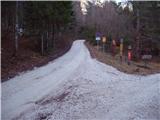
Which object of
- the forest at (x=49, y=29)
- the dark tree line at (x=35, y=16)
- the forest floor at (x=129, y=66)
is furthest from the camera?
the dark tree line at (x=35, y=16)

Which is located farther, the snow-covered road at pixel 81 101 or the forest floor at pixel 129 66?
the forest floor at pixel 129 66

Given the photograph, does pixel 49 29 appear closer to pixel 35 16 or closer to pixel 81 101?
pixel 35 16

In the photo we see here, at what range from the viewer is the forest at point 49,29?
30.0 m

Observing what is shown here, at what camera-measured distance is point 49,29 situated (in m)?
45.1

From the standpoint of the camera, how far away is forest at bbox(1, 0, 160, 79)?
2995 cm

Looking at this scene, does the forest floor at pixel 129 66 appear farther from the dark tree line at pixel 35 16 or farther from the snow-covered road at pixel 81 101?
the snow-covered road at pixel 81 101

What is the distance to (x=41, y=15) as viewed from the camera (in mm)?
34812

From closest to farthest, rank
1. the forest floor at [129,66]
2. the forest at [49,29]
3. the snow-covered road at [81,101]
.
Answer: the snow-covered road at [81,101]
the forest floor at [129,66]
the forest at [49,29]

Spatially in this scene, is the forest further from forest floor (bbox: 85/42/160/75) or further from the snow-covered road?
the snow-covered road

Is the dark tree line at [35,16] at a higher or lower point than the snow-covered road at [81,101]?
higher

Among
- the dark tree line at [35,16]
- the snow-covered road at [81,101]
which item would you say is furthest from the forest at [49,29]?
the snow-covered road at [81,101]

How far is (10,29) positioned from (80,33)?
68.8 metres

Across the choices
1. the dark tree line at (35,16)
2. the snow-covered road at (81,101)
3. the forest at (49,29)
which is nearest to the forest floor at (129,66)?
the forest at (49,29)

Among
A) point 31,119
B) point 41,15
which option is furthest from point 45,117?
point 41,15
